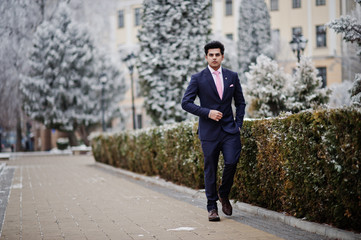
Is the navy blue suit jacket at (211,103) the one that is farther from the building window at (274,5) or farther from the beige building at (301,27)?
the building window at (274,5)

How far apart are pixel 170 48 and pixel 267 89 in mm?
5265

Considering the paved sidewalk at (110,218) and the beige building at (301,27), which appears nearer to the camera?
the paved sidewalk at (110,218)

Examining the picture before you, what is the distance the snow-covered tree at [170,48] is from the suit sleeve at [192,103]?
14984 mm

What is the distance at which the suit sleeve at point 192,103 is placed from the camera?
7.12 m

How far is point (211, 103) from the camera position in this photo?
730 centimetres

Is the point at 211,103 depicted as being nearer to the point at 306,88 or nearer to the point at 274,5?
the point at 306,88

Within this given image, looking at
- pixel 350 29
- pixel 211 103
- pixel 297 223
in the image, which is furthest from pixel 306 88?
pixel 297 223

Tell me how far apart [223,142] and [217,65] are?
1.01m

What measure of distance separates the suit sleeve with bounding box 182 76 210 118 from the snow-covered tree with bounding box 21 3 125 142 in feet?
116

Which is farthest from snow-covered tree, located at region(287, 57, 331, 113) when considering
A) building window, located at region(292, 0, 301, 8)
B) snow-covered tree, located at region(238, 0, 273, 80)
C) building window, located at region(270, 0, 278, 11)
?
building window, located at region(270, 0, 278, 11)

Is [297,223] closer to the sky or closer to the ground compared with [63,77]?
closer to the ground

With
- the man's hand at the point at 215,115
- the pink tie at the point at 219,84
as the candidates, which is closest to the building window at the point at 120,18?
the pink tie at the point at 219,84

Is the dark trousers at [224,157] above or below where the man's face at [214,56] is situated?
below

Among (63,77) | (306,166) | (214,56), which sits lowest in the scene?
(306,166)
